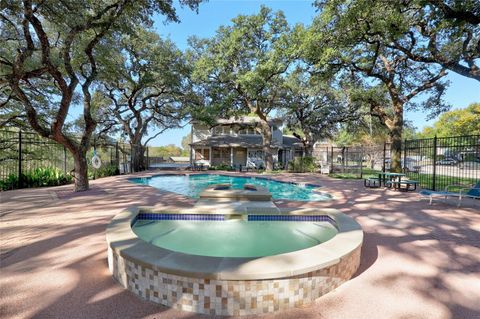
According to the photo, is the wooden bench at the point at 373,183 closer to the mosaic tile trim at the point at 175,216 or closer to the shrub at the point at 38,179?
the mosaic tile trim at the point at 175,216

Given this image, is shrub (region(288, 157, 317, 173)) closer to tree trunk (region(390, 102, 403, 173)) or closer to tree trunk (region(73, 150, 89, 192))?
tree trunk (region(390, 102, 403, 173))

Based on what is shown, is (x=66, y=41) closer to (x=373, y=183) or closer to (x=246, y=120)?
(x=373, y=183)

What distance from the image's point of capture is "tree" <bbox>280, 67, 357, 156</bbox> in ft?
71.8

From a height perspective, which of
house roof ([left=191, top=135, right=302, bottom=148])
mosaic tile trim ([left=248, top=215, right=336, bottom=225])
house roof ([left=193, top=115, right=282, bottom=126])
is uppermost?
house roof ([left=193, top=115, right=282, bottom=126])

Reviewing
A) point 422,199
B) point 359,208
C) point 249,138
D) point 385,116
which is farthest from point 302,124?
point 359,208

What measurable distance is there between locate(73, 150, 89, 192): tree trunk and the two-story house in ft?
52.1

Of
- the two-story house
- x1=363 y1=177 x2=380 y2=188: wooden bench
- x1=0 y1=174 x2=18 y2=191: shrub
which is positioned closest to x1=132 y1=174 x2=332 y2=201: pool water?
x1=363 y1=177 x2=380 y2=188: wooden bench

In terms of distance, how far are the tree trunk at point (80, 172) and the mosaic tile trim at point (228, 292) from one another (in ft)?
27.5

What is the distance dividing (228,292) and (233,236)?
289 centimetres

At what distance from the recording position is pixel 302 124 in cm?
2459

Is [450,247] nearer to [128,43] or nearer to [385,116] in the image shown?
[385,116]

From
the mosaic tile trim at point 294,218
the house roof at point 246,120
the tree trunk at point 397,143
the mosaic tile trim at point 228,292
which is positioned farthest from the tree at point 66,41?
the house roof at point 246,120

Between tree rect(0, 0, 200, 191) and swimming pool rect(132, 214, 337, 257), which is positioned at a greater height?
tree rect(0, 0, 200, 191)

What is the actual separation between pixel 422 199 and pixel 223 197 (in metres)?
7.24
